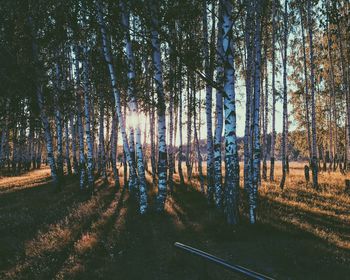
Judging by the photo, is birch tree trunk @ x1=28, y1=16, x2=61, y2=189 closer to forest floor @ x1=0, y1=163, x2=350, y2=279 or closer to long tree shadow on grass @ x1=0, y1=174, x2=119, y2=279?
long tree shadow on grass @ x1=0, y1=174, x2=119, y2=279

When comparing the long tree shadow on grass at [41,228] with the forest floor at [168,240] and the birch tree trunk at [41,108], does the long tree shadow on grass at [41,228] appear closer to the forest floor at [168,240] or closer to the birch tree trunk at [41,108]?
the forest floor at [168,240]

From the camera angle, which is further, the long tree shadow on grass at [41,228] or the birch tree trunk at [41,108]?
the birch tree trunk at [41,108]

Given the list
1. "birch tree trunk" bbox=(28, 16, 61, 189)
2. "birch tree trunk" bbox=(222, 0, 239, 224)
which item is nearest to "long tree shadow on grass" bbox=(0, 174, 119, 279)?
"birch tree trunk" bbox=(28, 16, 61, 189)

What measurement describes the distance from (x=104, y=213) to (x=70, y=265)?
4.43 metres

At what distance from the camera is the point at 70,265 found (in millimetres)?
7457

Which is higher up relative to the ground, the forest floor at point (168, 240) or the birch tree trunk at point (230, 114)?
the birch tree trunk at point (230, 114)

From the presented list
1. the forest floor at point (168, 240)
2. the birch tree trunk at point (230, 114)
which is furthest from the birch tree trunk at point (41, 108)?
the birch tree trunk at point (230, 114)

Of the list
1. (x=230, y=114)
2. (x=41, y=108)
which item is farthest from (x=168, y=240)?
(x=41, y=108)

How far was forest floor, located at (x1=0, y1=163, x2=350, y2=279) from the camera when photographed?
7.05m

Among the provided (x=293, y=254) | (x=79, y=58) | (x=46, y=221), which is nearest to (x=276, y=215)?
(x=293, y=254)

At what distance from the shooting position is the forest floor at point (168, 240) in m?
7.05

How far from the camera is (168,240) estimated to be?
8.91 meters

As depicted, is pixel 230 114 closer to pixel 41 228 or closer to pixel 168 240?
pixel 168 240

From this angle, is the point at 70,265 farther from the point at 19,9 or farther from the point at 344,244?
the point at 19,9
